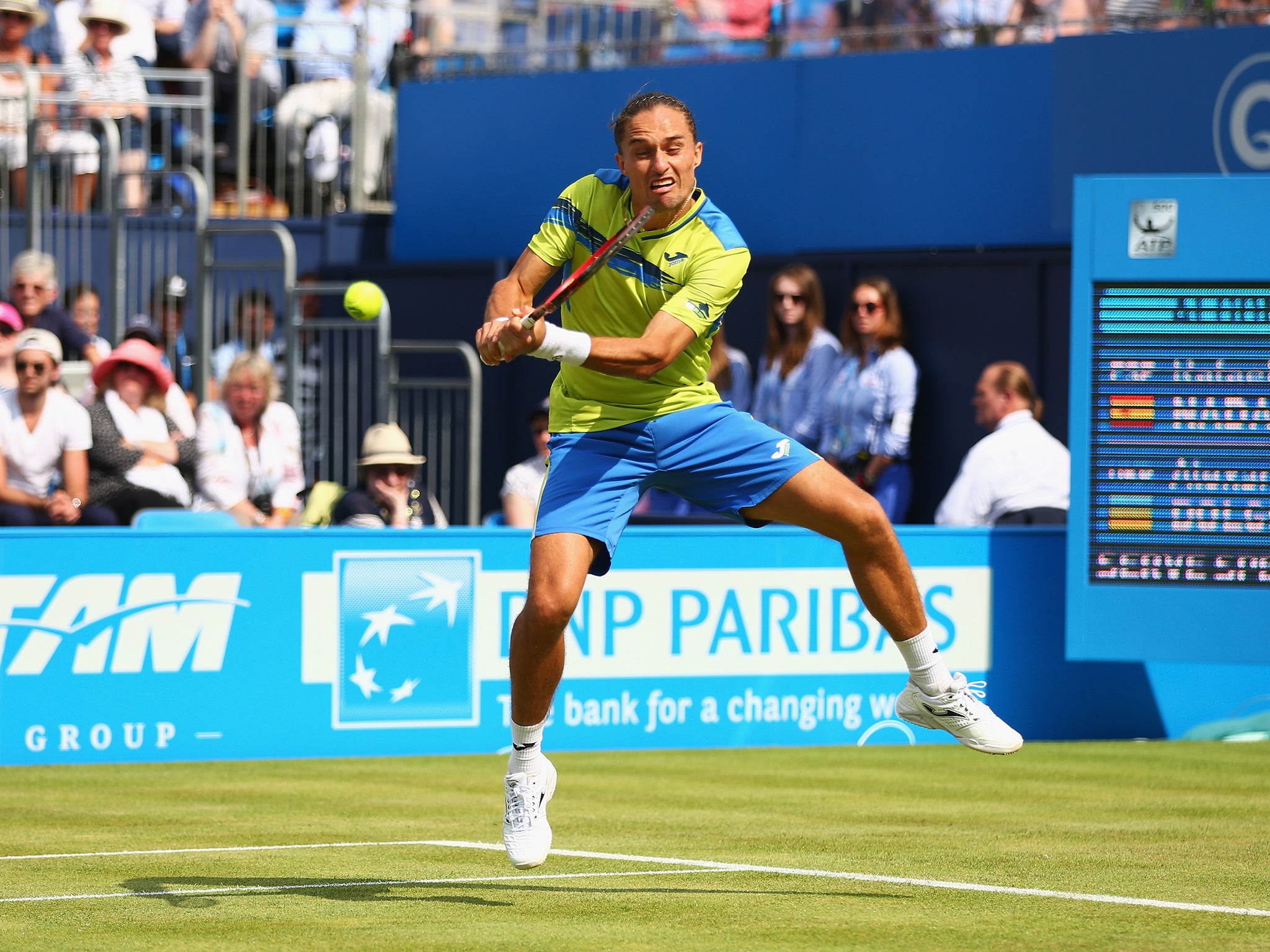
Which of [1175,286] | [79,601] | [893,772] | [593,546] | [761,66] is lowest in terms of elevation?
[893,772]

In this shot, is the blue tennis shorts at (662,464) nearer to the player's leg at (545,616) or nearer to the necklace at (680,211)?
the player's leg at (545,616)

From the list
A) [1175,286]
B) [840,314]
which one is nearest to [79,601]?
[1175,286]

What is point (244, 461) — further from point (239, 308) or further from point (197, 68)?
point (197, 68)

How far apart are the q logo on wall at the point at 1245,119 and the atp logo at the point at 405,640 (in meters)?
5.51

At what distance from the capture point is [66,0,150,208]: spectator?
16.2 metres

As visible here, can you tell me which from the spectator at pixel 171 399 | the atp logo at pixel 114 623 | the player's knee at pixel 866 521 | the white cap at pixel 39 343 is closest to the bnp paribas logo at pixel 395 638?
the atp logo at pixel 114 623

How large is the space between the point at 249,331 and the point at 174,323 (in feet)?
2.77

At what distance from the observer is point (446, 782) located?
9.84 meters

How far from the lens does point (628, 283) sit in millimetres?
6668

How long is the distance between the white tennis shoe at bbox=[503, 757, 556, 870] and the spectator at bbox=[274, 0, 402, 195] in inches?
452

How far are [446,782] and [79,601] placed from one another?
1.90 m

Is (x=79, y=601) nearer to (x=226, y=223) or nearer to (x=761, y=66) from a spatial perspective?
(x=226, y=223)

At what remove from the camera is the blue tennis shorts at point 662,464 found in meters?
6.61

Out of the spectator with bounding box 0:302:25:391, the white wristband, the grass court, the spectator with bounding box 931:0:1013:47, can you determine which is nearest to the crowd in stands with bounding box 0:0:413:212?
the spectator with bounding box 0:302:25:391
